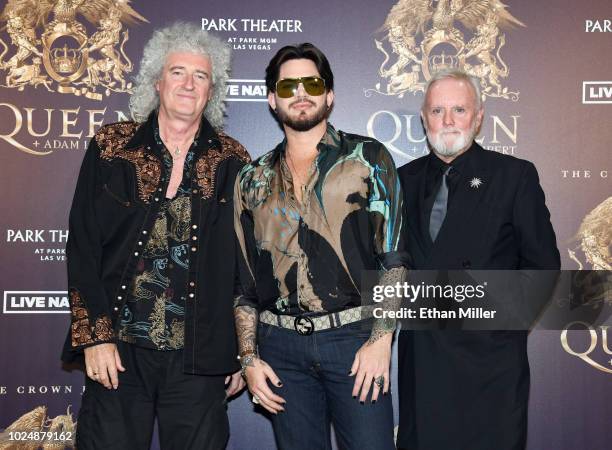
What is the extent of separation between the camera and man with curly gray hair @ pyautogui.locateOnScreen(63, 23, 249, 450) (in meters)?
2.52

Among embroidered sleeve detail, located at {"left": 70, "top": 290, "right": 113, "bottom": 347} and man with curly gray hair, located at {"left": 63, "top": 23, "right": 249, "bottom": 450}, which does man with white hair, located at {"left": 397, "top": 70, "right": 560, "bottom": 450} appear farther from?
embroidered sleeve detail, located at {"left": 70, "top": 290, "right": 113, "bottom": 347}

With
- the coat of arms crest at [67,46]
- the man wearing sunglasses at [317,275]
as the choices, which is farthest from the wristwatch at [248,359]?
the coat of arms crest at [67,46]

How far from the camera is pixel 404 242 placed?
2.40 metres

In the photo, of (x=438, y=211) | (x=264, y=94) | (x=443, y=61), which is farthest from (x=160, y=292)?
(x=443, y=61)

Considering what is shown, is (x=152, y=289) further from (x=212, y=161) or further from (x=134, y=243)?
(x=212, y=161)

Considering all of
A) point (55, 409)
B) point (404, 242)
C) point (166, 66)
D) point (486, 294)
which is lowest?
point (55, 409)

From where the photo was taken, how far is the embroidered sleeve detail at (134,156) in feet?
8.55

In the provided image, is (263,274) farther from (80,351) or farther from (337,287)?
(80,351)

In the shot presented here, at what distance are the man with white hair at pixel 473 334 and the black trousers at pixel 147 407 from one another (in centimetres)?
79

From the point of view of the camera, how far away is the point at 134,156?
266cm

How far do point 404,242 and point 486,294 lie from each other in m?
0.42

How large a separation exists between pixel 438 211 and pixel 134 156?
48.3 inches

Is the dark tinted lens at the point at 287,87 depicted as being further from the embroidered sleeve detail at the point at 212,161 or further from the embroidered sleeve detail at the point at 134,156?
the embroidered sleeve detail at the point at 134,156

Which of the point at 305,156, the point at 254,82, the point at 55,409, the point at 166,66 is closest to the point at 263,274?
the point at 305,156
